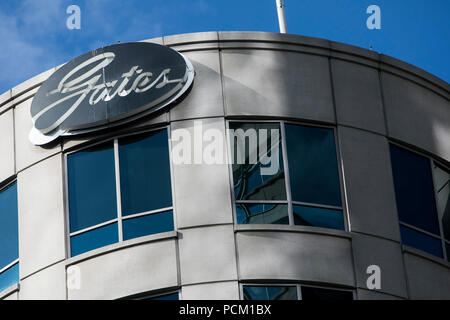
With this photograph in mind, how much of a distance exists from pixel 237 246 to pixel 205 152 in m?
2.23

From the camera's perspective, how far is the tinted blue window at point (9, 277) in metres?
29.8

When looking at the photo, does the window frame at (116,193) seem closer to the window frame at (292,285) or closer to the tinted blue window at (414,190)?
the window frame at (292,285)

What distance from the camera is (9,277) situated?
1178 inches

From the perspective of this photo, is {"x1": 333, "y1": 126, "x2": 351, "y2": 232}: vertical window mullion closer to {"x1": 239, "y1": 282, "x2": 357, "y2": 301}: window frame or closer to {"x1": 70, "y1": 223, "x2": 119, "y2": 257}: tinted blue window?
{"x1": 239, "y1": 282, "x2": 357, "y2": 301}: window frame

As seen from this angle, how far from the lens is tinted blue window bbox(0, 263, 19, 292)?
2975 centimetres

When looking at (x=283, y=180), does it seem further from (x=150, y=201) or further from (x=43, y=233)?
(x=43, y=233)

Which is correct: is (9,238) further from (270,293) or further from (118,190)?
(270,293)

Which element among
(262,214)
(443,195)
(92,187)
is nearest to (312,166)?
(262,214)

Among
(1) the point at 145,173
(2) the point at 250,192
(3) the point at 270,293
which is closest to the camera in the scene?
(3) the point at 270,293

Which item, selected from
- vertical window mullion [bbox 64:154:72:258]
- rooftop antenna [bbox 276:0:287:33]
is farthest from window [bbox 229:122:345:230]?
rooftop antenna [bbox 276:0:287:33]

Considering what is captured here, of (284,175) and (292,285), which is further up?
(284,175)

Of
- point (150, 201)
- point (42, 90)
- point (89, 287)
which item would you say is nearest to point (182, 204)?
point (150, 201)

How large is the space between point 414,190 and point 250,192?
393 centimetres

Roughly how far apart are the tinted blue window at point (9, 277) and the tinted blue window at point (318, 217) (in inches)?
246
